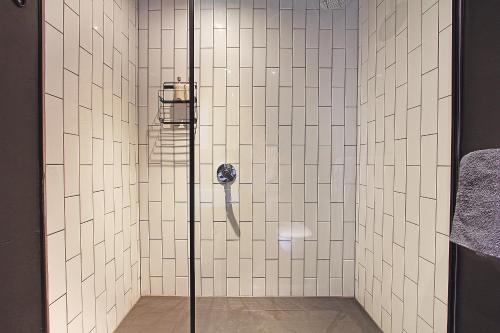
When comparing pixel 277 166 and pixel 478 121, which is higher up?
pixel 478 121

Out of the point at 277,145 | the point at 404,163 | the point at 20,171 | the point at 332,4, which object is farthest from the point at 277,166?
the point at 20,171

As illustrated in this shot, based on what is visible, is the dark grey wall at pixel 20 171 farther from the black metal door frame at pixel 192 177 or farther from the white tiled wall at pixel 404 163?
the white tiled wall at pixel 404 163

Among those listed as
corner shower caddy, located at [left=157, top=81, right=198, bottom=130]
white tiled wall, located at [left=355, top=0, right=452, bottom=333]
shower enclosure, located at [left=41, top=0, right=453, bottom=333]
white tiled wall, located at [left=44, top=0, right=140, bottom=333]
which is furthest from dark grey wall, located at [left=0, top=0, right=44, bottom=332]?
white tiled wall, located at [left=355, top=0, right=452, bottom=333]

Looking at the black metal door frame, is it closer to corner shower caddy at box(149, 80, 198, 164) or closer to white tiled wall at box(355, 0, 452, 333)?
corner shower caddy at box(149, 80, 198, 164)

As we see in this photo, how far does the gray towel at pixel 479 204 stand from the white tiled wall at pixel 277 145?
2.23 ft

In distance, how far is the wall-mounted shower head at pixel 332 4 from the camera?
1453 mm

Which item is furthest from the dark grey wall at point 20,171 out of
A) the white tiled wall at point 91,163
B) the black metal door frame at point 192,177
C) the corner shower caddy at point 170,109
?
the corner shower caddy at point 170,109

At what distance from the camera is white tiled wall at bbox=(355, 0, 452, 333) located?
1067 mm

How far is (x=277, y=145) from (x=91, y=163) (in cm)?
88

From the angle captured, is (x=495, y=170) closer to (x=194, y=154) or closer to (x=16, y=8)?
(x=194, y=154)

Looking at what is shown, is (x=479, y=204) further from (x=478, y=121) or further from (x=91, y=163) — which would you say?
(x=91, y=163)

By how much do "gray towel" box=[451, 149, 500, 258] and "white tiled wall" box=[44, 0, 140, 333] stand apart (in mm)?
1286

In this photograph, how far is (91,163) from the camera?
1384 mm

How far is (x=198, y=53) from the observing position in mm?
1454
